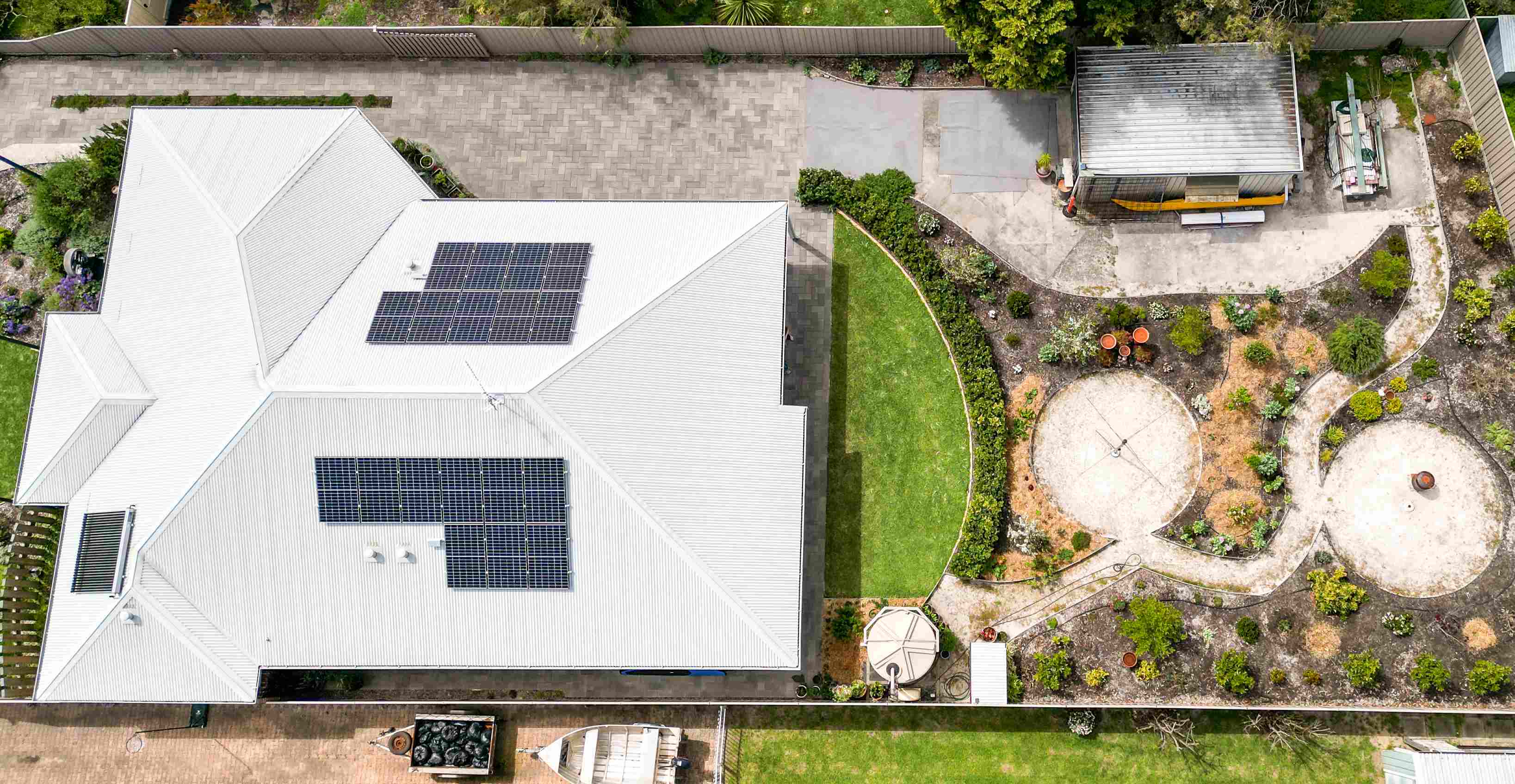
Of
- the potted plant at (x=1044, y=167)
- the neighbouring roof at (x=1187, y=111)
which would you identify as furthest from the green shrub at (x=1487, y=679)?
the potted plant at (x=1044, y=167)

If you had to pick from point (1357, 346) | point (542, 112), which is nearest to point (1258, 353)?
point (1357, 346)

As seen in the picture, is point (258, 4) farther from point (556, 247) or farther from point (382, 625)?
point (382, 625)

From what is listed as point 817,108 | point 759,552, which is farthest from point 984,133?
point 759,552

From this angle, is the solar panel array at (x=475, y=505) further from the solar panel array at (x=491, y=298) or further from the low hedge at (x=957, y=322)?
the low hedge at (x=957, y=322)

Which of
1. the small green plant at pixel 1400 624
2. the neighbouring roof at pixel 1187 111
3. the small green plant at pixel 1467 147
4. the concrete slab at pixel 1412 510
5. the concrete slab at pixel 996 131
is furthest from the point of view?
the concrete slab at pixel 996 131

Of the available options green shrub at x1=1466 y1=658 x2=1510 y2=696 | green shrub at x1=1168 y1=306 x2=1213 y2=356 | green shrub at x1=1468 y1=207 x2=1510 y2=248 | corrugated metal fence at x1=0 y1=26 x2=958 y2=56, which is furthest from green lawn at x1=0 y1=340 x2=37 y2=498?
green shrub at x1=1468 y1=207 x2=1510 y2=248

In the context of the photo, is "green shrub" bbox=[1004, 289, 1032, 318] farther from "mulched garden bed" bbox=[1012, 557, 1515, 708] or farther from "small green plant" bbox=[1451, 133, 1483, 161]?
"small green plant" bbox=[1451, 133, 1483, 161]

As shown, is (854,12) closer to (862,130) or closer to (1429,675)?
(862,130)
